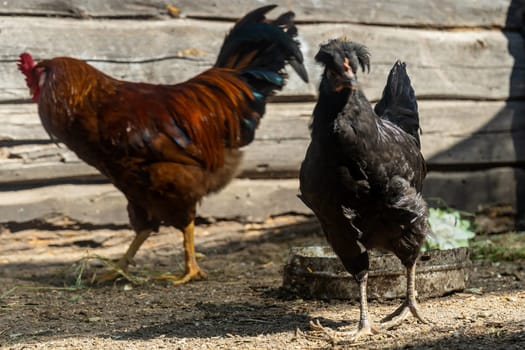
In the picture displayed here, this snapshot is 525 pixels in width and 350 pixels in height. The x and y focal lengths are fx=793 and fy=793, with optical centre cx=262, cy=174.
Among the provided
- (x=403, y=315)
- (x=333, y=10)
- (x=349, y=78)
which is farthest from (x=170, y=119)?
(x=349, y=78)

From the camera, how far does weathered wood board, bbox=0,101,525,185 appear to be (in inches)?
229

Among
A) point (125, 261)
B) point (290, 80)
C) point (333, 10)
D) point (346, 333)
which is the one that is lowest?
point (125, 261)

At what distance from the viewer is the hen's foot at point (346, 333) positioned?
362cm

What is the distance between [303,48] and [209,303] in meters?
2.57

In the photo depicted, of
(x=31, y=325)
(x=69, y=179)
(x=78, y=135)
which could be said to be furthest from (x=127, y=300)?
(x=69, y=179)

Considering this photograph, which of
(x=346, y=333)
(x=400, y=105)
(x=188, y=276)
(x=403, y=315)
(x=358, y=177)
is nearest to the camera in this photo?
(x=358, y=177)

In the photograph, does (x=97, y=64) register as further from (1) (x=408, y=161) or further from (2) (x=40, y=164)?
(1) (x=408, y=161)

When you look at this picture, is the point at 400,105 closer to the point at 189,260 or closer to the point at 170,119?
the point at 170,119

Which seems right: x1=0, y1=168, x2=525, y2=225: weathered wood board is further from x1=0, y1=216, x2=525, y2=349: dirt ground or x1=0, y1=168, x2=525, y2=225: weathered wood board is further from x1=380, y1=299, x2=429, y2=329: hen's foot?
x1=380, y1=299, x2=429, y2=329: hen's foot

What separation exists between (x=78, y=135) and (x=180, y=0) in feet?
5.45

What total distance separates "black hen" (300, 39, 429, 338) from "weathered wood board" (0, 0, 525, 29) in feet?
8.94

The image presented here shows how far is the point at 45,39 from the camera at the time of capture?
5.79 meters

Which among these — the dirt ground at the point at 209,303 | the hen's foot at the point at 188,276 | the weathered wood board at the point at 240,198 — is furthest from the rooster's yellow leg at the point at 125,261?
the weathered wood board at the point at 240,198

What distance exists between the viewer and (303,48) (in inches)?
251
